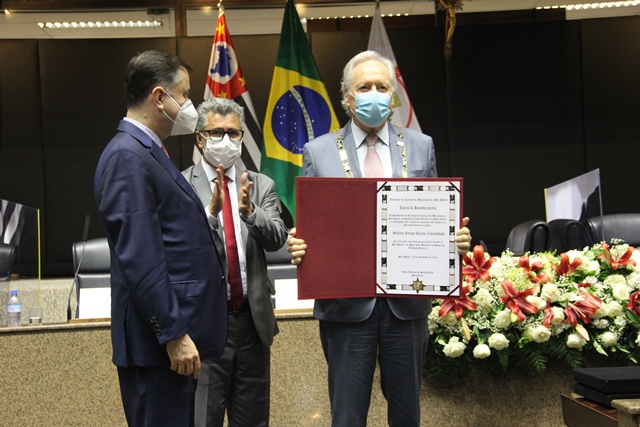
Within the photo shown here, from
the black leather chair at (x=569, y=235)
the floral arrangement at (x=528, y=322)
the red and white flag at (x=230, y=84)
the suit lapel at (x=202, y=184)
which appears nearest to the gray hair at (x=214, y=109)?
the suit lapel at (x=202, y=184)

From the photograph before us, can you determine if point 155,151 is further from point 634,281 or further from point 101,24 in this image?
point 101,24

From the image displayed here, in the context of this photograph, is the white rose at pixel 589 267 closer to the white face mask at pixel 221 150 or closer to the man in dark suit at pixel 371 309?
the man in dark suit at pixel 371 309

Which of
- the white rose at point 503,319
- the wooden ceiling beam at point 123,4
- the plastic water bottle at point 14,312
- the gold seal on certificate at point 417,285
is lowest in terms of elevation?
the white rose at point 503,319

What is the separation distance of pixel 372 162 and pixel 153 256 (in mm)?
769

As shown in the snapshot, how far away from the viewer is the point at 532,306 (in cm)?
271

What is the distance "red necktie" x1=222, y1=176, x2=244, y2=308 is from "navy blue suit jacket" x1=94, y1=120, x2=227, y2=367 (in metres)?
0.54

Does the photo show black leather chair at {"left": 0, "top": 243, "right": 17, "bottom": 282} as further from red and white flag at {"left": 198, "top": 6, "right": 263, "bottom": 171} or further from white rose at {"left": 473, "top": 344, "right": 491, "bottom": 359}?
red and white flag at {"left": 198, "top": 6, "right": 263, "bottom": 171}

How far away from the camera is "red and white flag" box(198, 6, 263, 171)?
543cm

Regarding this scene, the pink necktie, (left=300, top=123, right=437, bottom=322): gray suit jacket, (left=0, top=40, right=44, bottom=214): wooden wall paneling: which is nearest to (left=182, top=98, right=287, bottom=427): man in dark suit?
(left=300, top=123, right=437, bottom=322): gray suit jacket

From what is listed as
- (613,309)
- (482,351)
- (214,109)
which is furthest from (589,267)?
(214,109)

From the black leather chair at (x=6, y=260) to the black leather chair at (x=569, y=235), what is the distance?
8.41 feet

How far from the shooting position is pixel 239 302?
100.0 inches

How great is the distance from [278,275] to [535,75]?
3.49 meters

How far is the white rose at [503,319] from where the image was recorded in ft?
8.79
